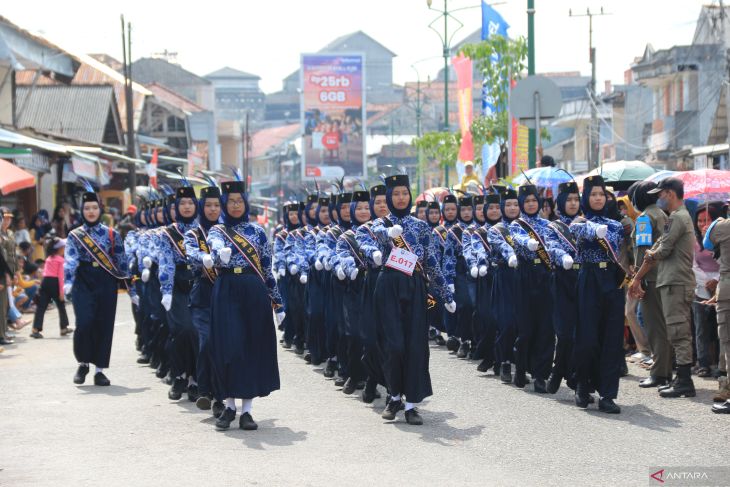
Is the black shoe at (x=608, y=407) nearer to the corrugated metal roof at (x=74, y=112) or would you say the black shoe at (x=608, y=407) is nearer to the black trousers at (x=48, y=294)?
the black trousers at (x=48, y=294)

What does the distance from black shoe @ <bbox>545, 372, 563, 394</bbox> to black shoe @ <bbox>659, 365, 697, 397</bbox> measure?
3.09 feet

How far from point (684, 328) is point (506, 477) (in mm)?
4228

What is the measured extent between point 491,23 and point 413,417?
17154mm

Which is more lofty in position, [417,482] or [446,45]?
[446,45]

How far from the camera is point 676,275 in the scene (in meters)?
11.0

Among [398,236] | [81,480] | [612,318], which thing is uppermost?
[398,236]

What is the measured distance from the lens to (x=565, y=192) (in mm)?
11141

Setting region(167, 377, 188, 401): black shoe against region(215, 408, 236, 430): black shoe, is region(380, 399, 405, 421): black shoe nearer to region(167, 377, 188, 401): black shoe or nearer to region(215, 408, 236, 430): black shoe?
region(215, 408, 236, 430): black shoe

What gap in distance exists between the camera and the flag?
25.5 m

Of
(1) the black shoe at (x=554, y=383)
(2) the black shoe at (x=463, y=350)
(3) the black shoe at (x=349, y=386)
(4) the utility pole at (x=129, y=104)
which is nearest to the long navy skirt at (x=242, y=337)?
(3) the black shoe at (x=349, y=386)

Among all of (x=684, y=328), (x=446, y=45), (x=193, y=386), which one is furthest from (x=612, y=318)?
(x=446, y=45)

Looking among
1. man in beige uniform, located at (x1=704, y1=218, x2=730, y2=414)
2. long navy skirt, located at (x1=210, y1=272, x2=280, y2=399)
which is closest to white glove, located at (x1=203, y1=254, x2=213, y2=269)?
long navy skirt, located at (x1=210, y1=272, x2=280, y2=399)

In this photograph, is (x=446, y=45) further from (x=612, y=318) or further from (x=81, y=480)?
(x=81, y=480)

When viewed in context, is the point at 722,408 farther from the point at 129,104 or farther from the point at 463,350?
the point at 129,104
